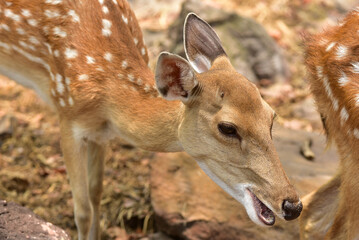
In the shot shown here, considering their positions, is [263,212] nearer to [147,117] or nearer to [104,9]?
[147,117]

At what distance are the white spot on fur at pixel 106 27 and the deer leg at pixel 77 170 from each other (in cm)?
70

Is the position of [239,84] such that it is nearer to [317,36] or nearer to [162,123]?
[162,123]

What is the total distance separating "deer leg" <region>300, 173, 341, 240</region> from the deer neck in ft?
3.91

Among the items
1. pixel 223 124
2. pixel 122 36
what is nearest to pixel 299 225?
pixel 223 124

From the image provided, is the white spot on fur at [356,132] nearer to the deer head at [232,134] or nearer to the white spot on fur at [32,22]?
the deer head at [232,134]

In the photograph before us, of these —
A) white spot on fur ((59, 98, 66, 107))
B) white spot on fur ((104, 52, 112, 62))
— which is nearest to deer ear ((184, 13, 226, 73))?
Result: white spot on fur ((104, 52, 112, 62))

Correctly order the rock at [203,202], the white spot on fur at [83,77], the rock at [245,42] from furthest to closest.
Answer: the rock at [245,42] < the rock at [203,202] < the white spot on fur at [83,77]

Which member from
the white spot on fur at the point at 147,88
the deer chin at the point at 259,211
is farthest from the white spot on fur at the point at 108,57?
the deer chin at the point at 259,211

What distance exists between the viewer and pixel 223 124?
3127 millimetres

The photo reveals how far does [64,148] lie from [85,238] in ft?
2.62

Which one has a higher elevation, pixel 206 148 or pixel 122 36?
pixel 122 36

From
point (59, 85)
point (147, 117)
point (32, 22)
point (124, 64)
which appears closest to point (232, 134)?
point (147, 117)

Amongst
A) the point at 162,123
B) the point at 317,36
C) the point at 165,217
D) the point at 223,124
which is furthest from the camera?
the point at 165,217

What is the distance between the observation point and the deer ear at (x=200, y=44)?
3.62 metres
